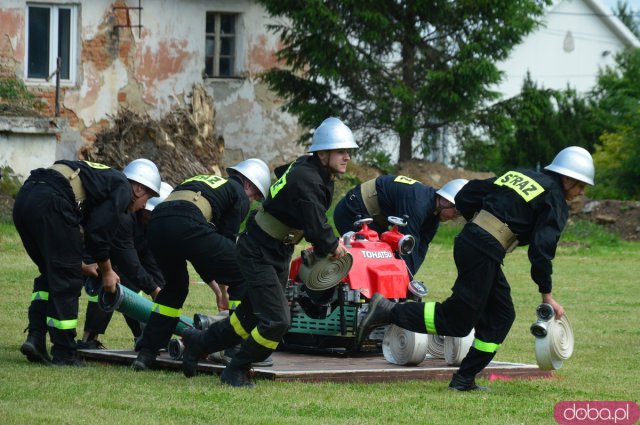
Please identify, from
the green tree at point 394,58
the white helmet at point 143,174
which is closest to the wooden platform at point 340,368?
the white helmet at point 143,174

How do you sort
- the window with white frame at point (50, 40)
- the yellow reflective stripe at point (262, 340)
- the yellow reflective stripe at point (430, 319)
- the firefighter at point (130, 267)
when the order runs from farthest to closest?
1. the window with white frame at point (50, 40)
2. the firefighter at point (130, 267)
3. the yellow reflective stripe at point (430, 319)
4. the yellow reflective stripe at point (262, 340)

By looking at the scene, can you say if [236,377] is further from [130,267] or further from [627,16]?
[627,16]

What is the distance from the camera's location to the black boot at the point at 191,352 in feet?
32.0

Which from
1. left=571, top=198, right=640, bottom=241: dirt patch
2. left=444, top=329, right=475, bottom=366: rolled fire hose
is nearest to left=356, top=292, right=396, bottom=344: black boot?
left=444, top=329, right=475, bottom=366: rolled fire hose

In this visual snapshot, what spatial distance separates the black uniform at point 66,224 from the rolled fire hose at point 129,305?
16.6 inches

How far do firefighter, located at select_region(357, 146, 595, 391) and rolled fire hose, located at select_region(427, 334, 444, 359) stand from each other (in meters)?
1.56

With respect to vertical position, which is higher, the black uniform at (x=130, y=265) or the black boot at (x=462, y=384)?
the black uniform at (x=130, y=265)

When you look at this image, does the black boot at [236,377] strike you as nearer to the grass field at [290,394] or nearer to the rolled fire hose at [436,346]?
the grass field at [290,394]

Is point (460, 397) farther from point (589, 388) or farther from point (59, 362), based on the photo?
point (59, 362)

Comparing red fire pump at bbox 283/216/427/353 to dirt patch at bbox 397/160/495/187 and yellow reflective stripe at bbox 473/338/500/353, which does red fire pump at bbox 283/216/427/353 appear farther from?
dirt patch at bbox 397/160/495/187

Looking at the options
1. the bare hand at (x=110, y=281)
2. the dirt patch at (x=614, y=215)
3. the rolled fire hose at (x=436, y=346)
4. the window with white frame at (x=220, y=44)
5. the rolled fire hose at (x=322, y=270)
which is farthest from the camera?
the window with white frame at (x=220, y=44)

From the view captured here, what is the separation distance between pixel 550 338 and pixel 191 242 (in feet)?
9.55

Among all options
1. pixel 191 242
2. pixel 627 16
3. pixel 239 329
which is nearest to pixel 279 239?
pixel 239 329

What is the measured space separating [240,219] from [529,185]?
2553 millimetres
